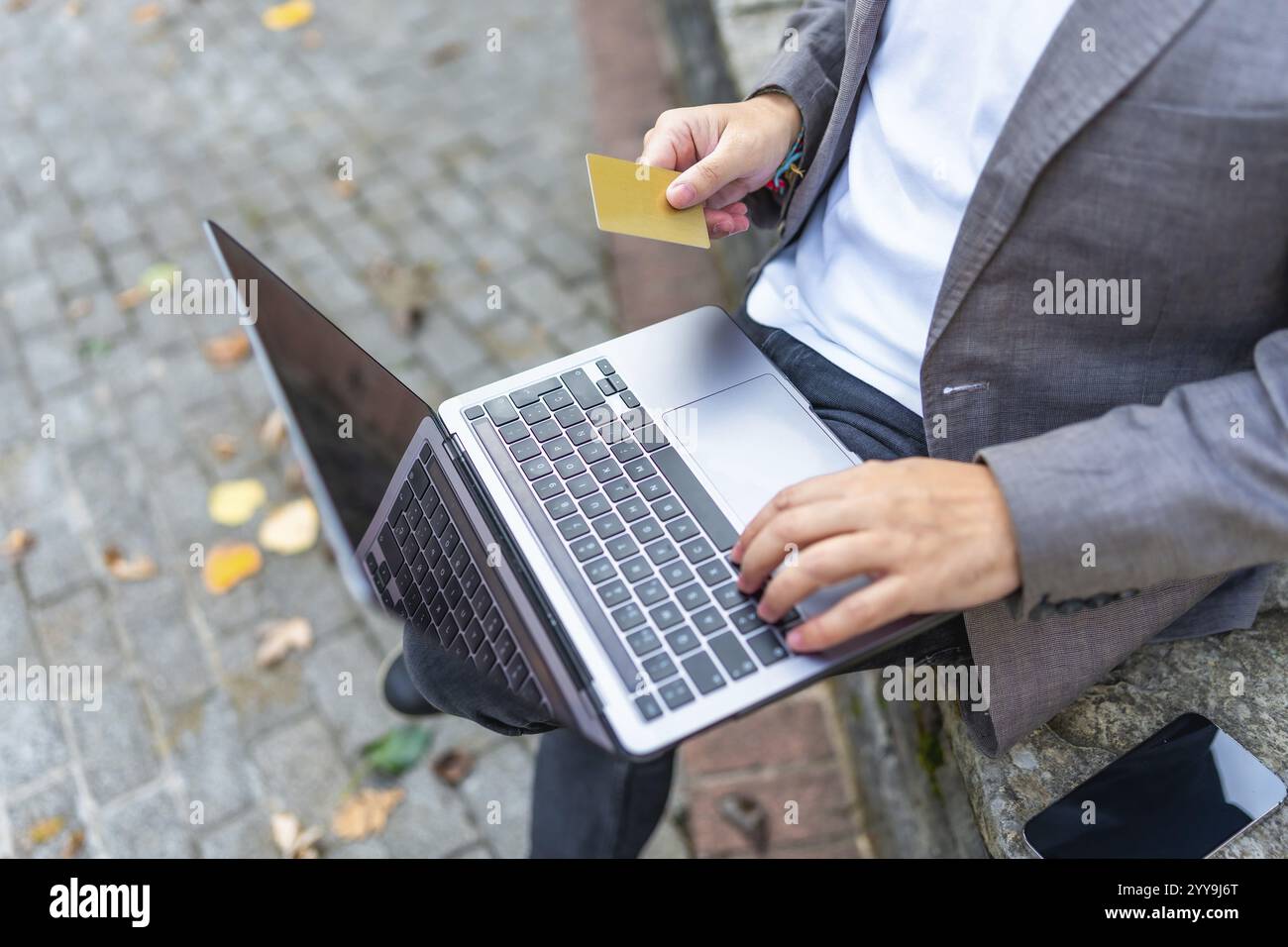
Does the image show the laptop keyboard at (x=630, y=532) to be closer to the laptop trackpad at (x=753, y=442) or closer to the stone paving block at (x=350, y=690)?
the laptop trackpad at (x=753, y=442)

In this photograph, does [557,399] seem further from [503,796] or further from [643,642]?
[503,796]

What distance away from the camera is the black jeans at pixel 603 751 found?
1482 mm

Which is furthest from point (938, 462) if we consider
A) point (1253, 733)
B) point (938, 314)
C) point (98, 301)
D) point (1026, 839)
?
point (98, 301)

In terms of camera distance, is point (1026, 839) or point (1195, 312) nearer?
point (1195, 312)

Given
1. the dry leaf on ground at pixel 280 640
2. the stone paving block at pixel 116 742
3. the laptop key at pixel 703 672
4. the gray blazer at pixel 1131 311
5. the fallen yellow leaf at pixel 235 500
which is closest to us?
the gray blazer at pixel 1131 311

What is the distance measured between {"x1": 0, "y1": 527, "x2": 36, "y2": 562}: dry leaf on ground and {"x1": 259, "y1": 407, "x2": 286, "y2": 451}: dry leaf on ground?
2.16ft

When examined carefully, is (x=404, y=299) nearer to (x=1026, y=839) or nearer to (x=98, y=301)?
(x=98, y=301)

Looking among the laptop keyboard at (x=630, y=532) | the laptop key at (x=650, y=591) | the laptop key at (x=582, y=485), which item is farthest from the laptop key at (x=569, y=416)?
the laptop key at (x=650, y=591)

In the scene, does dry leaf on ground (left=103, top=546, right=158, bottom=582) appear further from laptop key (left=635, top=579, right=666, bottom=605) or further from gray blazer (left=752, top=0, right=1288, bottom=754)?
A: gray blazer (left=752, top=0, right=1288, bottom=754)

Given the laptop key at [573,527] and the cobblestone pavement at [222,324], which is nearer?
the laptop key at [573,527]

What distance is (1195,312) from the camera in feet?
4.17

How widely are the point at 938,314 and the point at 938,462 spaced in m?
0.24

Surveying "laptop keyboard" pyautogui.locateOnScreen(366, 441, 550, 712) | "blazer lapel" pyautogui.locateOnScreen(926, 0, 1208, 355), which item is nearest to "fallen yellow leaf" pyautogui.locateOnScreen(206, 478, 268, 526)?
"laptop keyboard" pyautogui.locateOnScreen(366, 441, 550, 712)

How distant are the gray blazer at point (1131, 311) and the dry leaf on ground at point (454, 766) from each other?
4.55ft
